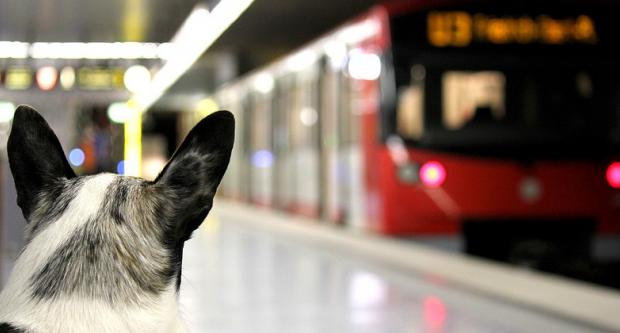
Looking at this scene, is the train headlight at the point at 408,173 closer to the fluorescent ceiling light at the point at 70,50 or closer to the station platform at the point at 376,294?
the station platform at the point at 376,294

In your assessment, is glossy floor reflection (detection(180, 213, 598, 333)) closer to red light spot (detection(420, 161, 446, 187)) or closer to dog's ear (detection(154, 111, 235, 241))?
red light spot (detection(420, 161, 446, 187))

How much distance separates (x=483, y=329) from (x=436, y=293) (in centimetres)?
186

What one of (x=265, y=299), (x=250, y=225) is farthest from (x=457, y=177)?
(x=250, y=225)

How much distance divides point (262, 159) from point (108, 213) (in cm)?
1966

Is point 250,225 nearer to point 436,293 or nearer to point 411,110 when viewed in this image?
point 411,110

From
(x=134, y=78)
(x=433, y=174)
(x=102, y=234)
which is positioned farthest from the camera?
(x=134, y=78)

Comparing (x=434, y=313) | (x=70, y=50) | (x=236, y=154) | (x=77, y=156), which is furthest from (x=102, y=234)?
(x=236, y=154)

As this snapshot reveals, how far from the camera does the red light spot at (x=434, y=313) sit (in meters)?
6.97

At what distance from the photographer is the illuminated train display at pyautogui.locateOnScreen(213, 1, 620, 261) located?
11070 mm

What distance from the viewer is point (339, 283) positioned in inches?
371

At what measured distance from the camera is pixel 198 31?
13.1 m

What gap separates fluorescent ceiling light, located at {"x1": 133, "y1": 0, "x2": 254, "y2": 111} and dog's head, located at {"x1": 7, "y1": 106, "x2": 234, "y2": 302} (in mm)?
7711

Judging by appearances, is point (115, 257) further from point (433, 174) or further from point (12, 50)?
point (12, 50)

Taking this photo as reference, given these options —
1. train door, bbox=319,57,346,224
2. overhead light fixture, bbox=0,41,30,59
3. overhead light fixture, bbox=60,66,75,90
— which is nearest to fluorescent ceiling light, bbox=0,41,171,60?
overhead light fixture, bbox=0,41,30,59
